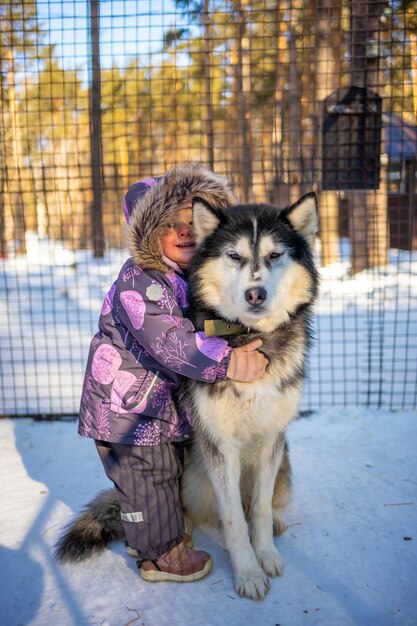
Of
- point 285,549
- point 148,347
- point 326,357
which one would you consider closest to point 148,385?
point 148,347

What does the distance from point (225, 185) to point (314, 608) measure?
208cm

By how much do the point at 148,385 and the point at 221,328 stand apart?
1.56ft

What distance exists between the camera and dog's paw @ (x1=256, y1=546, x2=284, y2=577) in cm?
232

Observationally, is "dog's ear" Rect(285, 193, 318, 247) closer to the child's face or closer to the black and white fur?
the black and white fur

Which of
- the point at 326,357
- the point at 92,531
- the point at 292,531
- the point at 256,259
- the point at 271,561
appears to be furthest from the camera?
the point at 326,357

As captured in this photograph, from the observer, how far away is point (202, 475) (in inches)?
98.0

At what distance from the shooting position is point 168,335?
6.94 ft

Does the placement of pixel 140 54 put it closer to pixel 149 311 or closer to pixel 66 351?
pixel 149 311

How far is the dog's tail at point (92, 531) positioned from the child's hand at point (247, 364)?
1.08 metres

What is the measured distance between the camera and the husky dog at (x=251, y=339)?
2121 mm

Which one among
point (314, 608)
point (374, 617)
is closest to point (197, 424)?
point (314, 608)

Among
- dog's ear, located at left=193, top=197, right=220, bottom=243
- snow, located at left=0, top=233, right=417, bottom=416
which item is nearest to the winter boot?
dog's ear, located at left=193, top=197, right=220, bottom=243

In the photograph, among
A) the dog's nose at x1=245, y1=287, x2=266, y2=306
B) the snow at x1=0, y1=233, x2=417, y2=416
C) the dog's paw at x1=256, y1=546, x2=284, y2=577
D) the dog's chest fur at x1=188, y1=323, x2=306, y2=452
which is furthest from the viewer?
the snow at x1=0, y1=233, x2=417, y2=416

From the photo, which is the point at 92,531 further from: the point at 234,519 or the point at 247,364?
the point at 247,364
